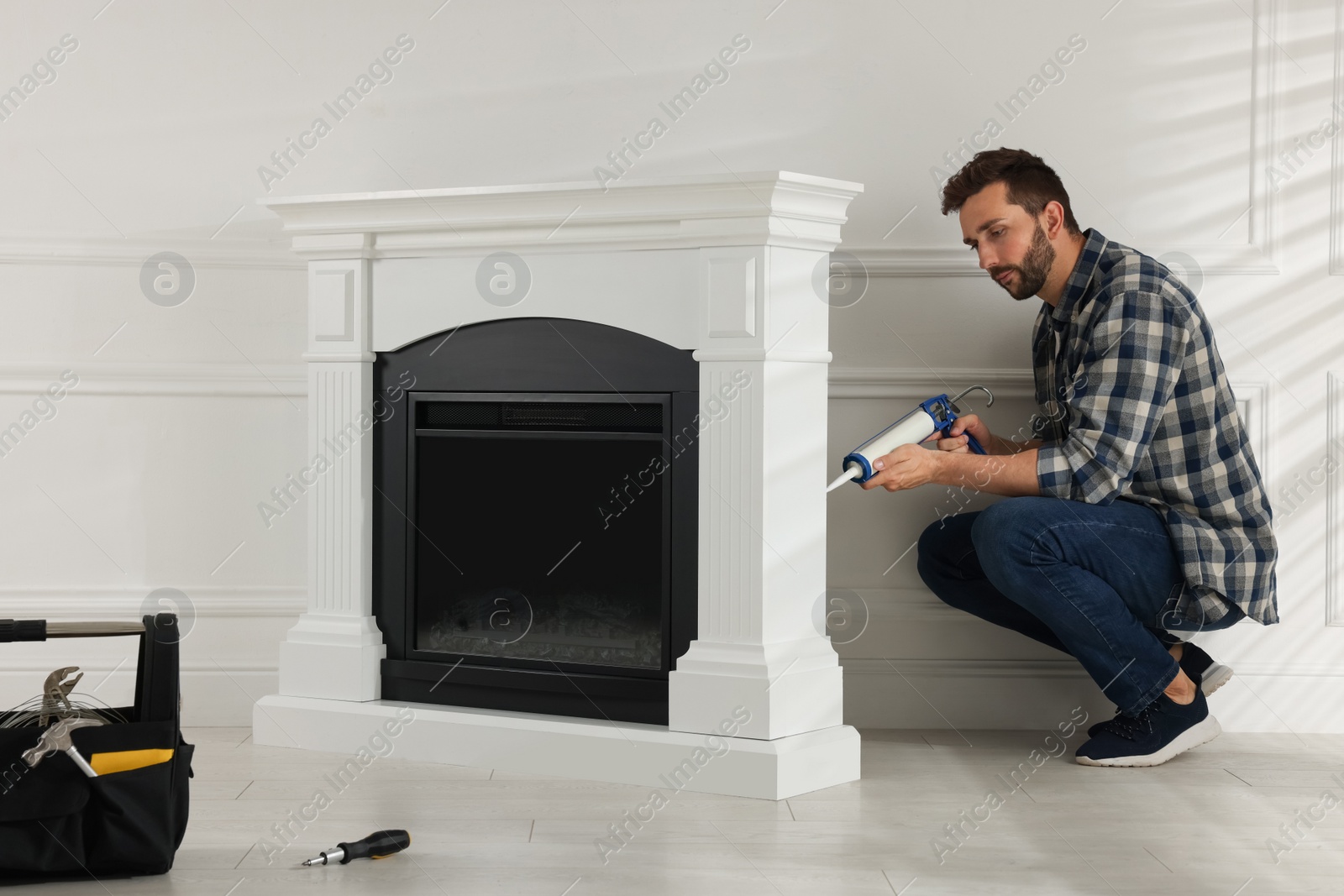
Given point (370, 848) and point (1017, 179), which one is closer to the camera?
point (370, 848)

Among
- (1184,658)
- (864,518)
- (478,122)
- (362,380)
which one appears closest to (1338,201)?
(1184,658)

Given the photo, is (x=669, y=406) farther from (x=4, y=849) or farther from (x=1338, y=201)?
(x=1338, y=201)

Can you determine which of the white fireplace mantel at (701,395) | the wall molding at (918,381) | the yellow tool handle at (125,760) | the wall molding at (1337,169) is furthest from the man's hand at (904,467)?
the yellow tool handle at (125,760)

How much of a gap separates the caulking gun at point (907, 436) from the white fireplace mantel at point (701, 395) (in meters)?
0.09

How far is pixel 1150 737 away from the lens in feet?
7.80

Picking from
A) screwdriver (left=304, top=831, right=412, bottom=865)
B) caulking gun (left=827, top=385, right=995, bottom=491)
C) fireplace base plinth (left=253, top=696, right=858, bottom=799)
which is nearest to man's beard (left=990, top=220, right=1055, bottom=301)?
caulking gun (left=827, top=385, right=995, bottom=491)

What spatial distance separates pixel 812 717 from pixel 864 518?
1.99 ft

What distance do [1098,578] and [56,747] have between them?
→ 180 centimetres

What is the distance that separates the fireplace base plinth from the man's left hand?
0.47 meters

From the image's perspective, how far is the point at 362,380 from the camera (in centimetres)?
256

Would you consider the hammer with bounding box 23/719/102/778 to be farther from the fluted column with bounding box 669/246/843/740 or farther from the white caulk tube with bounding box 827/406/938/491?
the white caulk tube with bounding box 827/406/938/491

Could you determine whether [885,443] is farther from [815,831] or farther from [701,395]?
[815,831]

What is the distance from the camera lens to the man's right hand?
2.43 metres

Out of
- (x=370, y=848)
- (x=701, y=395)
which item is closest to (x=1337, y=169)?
(x=701, y=395)
